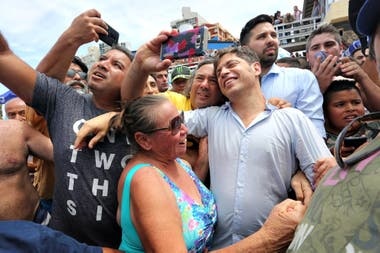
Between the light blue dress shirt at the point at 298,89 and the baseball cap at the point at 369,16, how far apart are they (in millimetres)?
1644

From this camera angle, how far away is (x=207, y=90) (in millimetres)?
2467

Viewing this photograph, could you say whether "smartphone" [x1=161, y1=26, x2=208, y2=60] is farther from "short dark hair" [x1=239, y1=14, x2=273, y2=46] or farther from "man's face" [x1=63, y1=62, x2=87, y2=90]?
"man's face" [x1=63, y1=62, x2=87, y2=90]

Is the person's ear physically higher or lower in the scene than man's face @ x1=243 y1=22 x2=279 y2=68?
lower

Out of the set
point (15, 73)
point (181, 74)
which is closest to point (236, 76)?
point (15, 73)

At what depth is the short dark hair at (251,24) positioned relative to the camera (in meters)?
3.12

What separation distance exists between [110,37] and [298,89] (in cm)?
146

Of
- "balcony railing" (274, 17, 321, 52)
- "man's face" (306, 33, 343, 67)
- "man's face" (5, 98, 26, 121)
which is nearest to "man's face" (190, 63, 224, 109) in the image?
"man's face" (306, 33, 343, 67)

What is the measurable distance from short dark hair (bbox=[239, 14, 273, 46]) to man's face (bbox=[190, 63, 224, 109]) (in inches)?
32.9

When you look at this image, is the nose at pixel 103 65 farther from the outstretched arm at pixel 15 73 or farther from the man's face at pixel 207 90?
the man's face at pixel 207 90

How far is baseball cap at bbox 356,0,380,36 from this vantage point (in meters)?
0.77

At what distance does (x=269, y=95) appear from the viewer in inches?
105

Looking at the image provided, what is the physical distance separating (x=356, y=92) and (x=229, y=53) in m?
1.17

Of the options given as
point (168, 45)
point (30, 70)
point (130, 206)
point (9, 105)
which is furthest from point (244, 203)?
point (9, 105)

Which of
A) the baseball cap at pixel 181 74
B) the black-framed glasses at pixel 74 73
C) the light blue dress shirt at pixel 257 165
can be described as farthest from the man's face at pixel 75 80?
the light blue dress shirt at pixel 257 165
